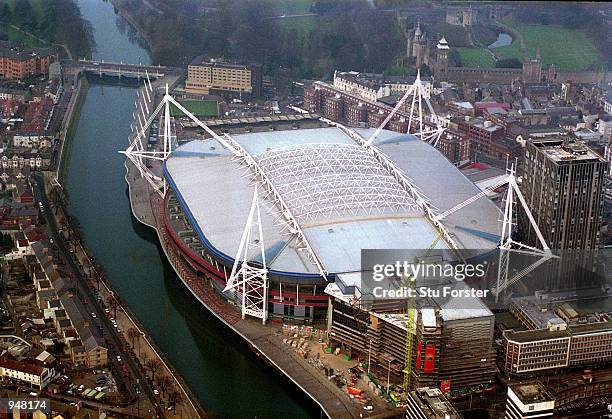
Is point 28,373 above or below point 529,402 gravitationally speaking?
below

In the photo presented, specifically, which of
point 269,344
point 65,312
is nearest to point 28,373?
point 65,312

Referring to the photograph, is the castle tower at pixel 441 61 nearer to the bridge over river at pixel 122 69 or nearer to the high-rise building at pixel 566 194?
the bridge over river at pixel 122 69

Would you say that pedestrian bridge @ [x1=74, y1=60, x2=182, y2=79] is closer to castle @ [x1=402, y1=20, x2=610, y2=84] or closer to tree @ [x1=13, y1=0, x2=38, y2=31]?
tree @ [x1=13, y1=0, x2=38, y2=31]

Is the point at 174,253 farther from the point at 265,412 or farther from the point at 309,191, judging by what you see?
the point at 265,412

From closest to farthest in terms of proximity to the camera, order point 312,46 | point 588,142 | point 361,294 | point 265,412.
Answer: point 265,412 → point 361,294 → point 588,142 → point 312,46

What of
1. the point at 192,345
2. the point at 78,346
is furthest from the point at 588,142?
the point at 78,346

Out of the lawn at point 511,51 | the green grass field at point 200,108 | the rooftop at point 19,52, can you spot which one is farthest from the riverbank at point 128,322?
the lawn at point 511,51

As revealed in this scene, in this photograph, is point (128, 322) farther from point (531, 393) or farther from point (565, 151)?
point (565, 151)
